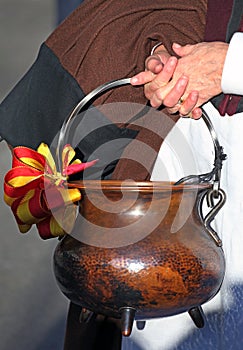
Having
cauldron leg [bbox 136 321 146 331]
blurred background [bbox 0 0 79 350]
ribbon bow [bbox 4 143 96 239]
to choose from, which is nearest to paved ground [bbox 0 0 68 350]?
blurred background [bbox 0 0 79 350]

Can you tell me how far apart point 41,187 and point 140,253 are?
0.54 ft

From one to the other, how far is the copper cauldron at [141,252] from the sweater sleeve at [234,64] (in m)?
0.11

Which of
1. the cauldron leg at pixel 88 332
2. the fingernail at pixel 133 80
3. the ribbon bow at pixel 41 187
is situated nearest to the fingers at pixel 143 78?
the fingernail at pixel 133 80

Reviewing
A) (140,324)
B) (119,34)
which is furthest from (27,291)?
(119,34)

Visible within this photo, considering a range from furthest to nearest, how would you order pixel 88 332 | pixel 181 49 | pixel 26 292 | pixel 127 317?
pixel 26 292
pixel 88 332
pixel 181 49
pixel 127 317

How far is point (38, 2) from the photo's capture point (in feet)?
15.1

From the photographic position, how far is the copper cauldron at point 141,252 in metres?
0.85

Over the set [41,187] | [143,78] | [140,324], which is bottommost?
[140,324]

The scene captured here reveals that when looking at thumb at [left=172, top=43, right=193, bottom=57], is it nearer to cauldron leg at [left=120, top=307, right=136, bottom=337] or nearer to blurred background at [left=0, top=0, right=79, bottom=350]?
cauldron leg at [left=120, top=307, right=136, bottom=337]

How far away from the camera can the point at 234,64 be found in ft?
2.92

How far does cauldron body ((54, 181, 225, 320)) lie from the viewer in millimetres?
847

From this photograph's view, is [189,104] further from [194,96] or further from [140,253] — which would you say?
[140,253]

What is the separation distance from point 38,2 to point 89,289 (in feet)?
13.0

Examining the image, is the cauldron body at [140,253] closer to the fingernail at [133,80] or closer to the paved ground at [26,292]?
the fingernail at [133,80]
